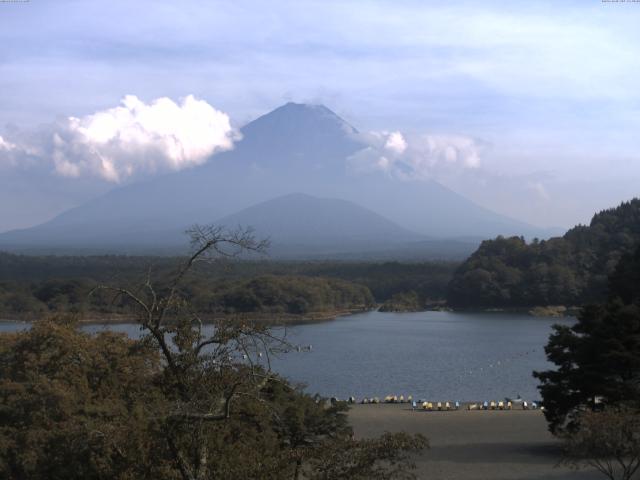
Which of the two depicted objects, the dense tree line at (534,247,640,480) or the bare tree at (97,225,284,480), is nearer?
the bare tree at (97,225,284,480)

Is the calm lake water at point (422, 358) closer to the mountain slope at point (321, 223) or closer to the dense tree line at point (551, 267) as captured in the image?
the dense tree line at point (551, 267)

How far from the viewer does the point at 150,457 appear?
14.7 ft

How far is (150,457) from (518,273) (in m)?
40.2

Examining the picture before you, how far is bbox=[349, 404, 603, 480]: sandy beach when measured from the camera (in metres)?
9.63

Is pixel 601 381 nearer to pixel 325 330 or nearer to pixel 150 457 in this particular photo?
pixel 150 457

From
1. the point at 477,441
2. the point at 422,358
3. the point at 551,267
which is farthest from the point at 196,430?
the point at 551,267

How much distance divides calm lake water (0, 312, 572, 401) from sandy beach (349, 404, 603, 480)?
102 inches

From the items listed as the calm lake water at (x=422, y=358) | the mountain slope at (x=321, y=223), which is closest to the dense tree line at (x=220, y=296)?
the calm lake water at (x=422, y=358)

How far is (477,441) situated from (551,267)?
31.6m

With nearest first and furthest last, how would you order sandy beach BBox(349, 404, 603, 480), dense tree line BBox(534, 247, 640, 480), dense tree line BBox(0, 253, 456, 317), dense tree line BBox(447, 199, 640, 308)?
sandy beach BBox(349, 404, 603, 480) → dense tree line BBox(534, 247, 640, 480) → dense tree line BBox(0, 253, 456, 317) → dense tree line BBox(447, 199, 640, 308)

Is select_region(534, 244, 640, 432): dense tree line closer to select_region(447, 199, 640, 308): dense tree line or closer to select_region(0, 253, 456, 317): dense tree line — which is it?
select_region(0, 253, 456, 317): dense tree line

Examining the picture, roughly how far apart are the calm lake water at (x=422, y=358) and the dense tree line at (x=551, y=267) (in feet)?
16.6

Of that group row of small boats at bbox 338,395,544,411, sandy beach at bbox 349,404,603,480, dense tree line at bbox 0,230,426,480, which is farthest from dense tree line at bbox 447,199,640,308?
dense tree line at bbox 0,230,426,480

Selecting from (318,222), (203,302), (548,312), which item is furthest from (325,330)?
(318,222)
